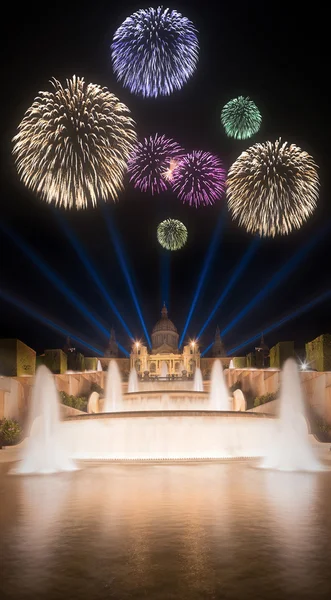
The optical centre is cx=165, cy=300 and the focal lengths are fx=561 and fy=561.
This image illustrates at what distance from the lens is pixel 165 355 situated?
9625 cm

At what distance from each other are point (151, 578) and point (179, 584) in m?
0.30

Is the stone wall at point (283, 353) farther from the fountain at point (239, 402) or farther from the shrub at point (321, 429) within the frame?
the shrub at point (321, 429)

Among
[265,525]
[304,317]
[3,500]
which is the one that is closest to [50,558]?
[265,525]

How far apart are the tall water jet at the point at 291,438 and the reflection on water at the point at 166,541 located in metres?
5.72

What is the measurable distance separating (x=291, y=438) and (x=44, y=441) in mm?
9740

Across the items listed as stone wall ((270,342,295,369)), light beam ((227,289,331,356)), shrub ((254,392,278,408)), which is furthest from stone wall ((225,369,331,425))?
light beam ((227,289,331,356))

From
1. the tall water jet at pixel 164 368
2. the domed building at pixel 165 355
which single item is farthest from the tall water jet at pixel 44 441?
the tall water jet at pixel 164 368

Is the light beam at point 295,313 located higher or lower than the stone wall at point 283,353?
higher

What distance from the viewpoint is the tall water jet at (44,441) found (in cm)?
1697

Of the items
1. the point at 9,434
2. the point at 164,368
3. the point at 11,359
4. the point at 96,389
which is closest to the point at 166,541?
the point at 9,434

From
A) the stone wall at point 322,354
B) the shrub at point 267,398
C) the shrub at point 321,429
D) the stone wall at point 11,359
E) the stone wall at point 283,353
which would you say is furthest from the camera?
the stone wall at point 283,353

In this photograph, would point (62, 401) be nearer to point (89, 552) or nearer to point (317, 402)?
point (317, 402)

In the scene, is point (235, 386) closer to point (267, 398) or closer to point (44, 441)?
point (267, 398)

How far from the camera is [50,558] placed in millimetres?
5715
